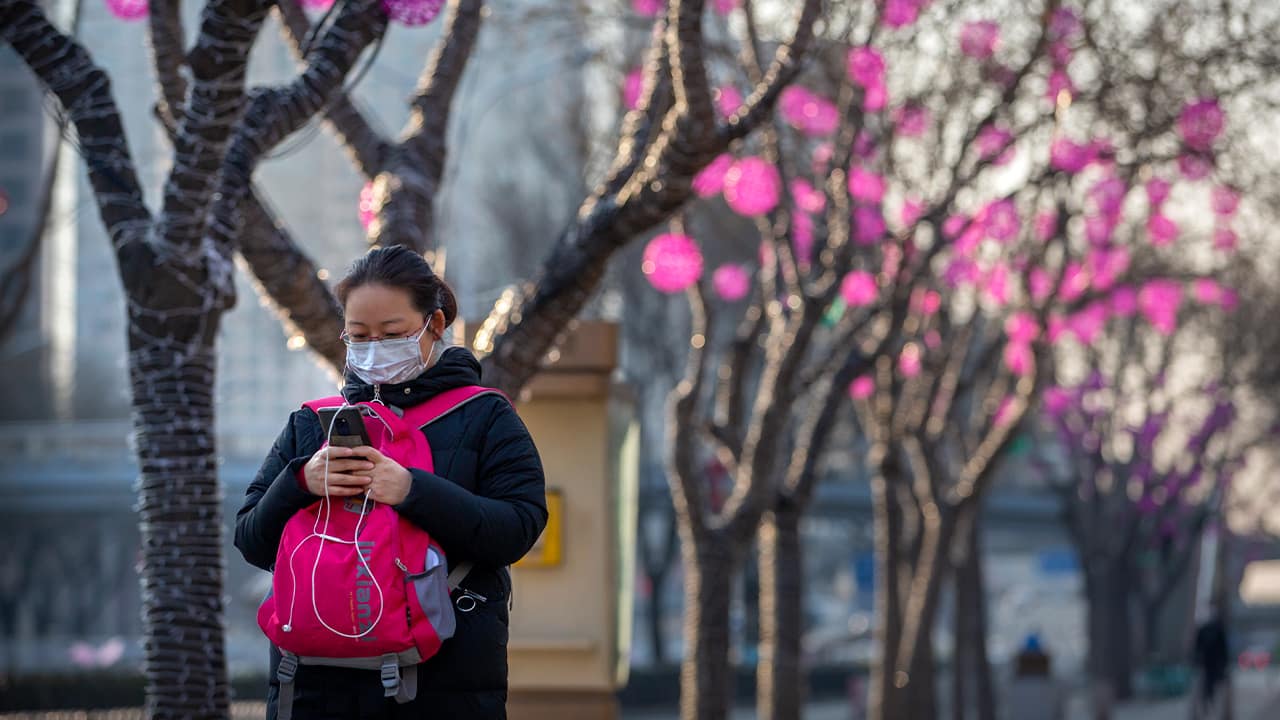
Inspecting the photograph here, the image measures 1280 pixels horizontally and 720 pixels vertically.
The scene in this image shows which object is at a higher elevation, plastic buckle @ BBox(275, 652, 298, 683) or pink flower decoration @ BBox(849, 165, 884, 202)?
pink flower decoration @ BBox(849, 165, 884, 202)

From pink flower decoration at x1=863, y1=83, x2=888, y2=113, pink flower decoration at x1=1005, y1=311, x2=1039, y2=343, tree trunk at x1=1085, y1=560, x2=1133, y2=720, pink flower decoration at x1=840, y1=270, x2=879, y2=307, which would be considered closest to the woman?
pink flower decoration at x1=863, y1=83, x2=888, y2=113

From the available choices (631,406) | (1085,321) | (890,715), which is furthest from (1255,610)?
(631,406)

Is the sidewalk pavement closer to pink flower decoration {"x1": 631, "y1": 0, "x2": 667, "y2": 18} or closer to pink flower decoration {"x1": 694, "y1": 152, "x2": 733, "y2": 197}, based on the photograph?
pink flower decoration {"x1": 694, "y1": 152, "x2": 733, "y2": 197}

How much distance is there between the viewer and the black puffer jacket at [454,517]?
11.6ft

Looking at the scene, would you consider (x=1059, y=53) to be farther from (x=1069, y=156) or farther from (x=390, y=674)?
(x=390, y=674)

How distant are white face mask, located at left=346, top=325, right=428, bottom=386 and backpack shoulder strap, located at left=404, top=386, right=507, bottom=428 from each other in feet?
0.23

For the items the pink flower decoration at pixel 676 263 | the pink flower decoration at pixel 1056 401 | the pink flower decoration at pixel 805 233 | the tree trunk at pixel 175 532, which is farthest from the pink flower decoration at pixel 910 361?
the tree trunk at pixel 175 532

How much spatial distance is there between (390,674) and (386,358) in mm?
602

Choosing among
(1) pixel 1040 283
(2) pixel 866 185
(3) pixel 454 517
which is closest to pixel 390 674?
(3) pixel 454 517

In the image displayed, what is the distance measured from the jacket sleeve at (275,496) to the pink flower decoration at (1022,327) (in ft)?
38.6

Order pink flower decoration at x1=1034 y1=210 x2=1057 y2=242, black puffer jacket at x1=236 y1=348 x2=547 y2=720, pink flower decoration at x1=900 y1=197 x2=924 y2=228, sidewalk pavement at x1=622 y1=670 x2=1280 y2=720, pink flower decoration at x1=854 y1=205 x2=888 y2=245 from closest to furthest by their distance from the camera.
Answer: black puffer jacket at x1=236 y1=348 x2=547 y2=720
pink flower decoration at x1=854 y1=205 x2=888 y2=245
pink flower decoration at x1=900 y1=197 x2=924 y2=228
pink flower decoration at x1=1034 y1=210 x2=1057 y2=242
sidewalk pavement at x1=622 y1=670 x2=1280 y2=720

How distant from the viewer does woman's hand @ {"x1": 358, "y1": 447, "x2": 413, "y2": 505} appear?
11.3 feet

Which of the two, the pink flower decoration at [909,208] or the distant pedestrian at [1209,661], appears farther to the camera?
the distant pedestrian at [1209,661]

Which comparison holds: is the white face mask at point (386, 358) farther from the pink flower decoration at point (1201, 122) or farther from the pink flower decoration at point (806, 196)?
the pink flower decoration at point (806, 196)
